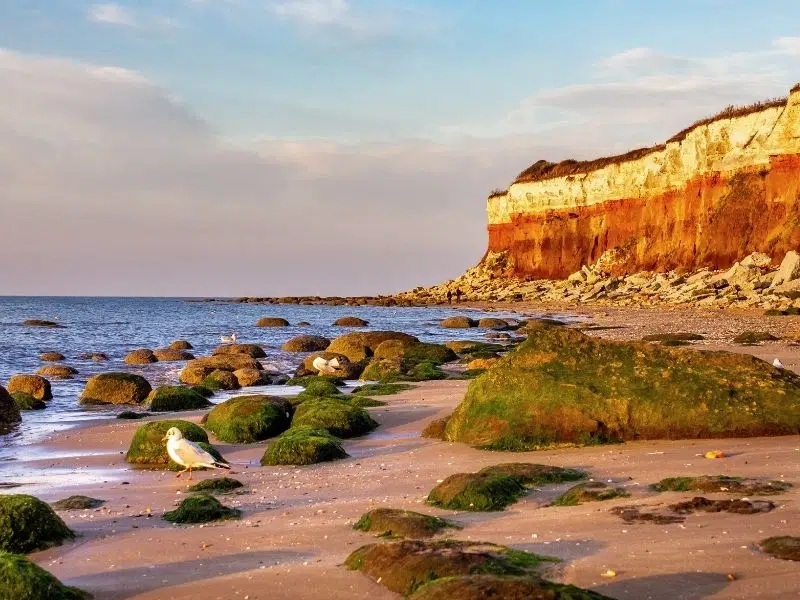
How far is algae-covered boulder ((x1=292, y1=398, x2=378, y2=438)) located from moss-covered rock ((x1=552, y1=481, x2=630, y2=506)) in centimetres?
591

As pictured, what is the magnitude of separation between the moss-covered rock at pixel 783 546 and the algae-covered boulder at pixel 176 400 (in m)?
15.2

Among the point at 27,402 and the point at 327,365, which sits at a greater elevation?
the point at 327,365

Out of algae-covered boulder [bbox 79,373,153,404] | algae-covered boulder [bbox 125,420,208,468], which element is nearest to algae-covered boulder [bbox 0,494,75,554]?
algae-covered boulder [bbox 125,420,208,468]

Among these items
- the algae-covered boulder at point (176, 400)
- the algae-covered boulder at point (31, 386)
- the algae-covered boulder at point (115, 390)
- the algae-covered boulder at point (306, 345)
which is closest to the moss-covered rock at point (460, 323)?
the algae-covered boulder at point (306, 345)

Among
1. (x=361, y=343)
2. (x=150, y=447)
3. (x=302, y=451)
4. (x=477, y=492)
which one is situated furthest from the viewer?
(x=361, y=343)

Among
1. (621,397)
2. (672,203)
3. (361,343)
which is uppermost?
(672,203)

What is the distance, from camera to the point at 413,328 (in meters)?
51.0

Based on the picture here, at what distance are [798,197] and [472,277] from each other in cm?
4985

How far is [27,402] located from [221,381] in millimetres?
5217

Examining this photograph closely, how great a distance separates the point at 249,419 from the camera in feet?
46.3

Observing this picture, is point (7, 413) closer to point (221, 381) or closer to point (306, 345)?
point (221, 381)

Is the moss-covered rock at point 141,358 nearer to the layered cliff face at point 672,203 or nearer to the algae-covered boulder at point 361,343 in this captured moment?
the algae-covered boulder at point 361,343

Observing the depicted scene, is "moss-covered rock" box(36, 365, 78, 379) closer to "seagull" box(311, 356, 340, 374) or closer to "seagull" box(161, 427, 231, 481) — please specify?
"seagull" box(311, 356, 340, 374)

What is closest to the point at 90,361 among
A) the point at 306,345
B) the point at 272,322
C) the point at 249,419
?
the point at 306,345
